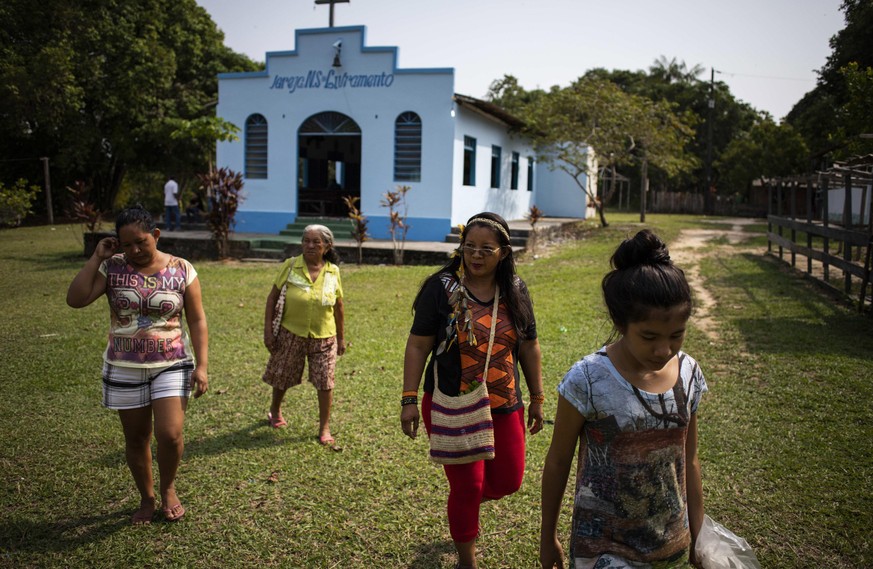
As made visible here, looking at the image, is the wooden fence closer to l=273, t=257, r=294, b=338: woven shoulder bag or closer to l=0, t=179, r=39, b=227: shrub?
l=273, t=257, r=294, b=338: woven shoulder bag

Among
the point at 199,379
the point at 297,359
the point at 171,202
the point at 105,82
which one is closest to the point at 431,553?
the point at 199,379

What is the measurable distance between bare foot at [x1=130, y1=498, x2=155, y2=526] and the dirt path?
6493mm

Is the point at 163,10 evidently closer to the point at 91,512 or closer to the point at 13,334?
the point at 13,334

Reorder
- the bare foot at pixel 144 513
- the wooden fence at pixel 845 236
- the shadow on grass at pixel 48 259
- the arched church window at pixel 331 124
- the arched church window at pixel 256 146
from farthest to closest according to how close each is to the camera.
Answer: the arched church window at pixel 256 146
the arched church window at pixel 331 124
the shadow on grass at pixel 48 259
the wooden fence at pixel 845 236
the bare foot at pixel 144 513

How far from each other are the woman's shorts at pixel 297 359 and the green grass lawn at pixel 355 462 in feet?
1.44

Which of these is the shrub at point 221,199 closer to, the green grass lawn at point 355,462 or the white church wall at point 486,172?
the white church wall at point 486,172

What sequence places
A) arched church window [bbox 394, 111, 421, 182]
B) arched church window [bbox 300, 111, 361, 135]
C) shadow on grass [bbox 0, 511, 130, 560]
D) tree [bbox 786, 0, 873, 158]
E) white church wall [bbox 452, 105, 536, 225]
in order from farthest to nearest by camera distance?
arched church window [bbox 300, 111, 361, 135], white church wall [bbox 452, 105, 536, 225], arched church window [bbox 394, 111, 421, 182], tree [bbox 786, 0, 873, 158], shadow on grass [bbox 0, 511, 130, 560]

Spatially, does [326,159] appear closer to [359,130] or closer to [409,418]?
[359,130]

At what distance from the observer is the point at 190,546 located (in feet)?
11.0

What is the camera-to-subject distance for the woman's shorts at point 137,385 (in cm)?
339

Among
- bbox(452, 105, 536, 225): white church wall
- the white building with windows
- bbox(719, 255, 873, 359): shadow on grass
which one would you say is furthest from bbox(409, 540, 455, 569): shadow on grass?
bbox(452, 105, 536, 225): white church wall

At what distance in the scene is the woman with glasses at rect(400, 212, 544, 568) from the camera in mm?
2883

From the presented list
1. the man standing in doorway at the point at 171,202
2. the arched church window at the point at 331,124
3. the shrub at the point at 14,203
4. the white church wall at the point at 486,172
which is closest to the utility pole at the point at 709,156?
the white church wall at the point at 486,172

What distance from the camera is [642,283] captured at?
2059 mm
